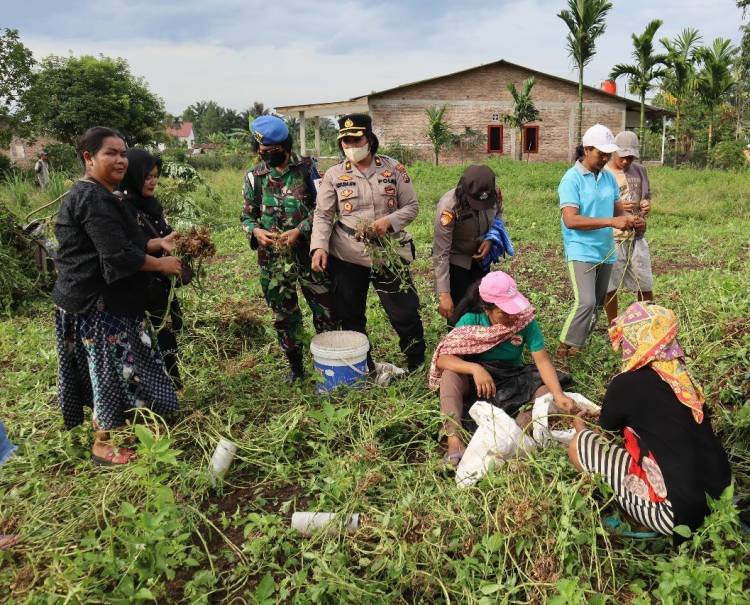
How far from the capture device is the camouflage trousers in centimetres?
361

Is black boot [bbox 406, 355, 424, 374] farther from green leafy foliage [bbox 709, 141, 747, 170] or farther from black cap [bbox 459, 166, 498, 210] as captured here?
green leafy foliage [bbox 709, 141, 747, 170]

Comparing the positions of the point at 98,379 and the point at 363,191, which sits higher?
the point at 363,191

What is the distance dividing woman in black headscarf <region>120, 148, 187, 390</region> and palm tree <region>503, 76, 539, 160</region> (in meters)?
20.8

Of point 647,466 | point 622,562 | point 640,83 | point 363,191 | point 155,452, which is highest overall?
point 640,83

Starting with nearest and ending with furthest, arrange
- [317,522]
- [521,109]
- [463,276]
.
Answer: [317,522] → [463,276] → [521,109]

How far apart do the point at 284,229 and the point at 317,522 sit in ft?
6.35

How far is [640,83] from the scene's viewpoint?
1930cm

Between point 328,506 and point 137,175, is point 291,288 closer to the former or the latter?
point 137,175

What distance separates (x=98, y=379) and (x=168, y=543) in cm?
113

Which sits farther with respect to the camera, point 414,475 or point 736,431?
point 736,431

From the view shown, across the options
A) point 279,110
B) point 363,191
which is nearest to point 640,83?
point 279,110

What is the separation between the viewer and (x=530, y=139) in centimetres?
2378

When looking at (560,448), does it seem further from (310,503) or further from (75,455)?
(75,455)

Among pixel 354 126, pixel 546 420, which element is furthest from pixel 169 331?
pixel 546 420
